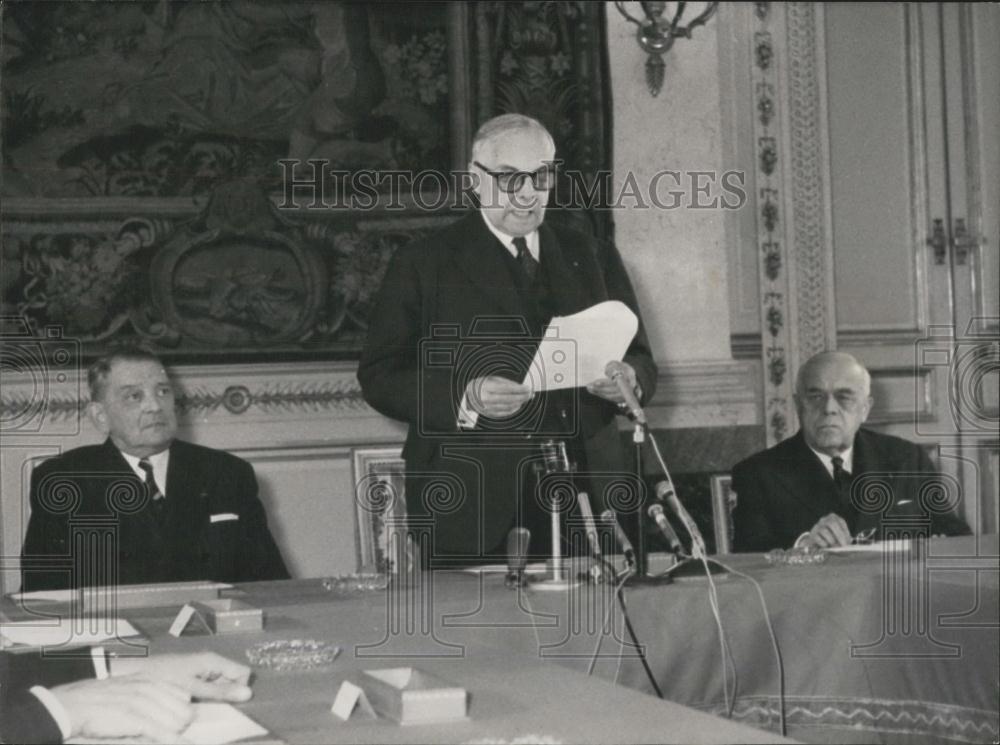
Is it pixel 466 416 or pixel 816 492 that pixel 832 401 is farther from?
pixel 466 416

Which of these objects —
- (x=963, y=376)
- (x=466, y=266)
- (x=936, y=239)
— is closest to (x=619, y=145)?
(x=466, y=266)

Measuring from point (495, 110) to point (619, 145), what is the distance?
25.9 inches

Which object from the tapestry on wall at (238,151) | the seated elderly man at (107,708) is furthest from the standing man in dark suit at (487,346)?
the seated elderly man at (107,708)

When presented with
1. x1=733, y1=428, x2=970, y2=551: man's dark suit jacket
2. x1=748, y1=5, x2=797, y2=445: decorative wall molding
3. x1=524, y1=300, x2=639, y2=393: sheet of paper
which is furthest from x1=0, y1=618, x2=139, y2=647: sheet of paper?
x1=748, y1=5, x2=797, y2=445: decorative wall molding

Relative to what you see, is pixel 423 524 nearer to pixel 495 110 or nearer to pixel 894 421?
pixel 495 110

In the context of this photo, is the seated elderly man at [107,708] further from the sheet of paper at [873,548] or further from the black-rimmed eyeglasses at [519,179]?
the black-rimmed eyeglasses at [519,179]

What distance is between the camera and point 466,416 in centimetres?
493

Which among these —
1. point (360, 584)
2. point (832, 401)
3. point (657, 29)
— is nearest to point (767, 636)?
point (360, 584)

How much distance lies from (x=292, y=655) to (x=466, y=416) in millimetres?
2836

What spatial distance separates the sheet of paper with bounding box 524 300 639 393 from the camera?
13.2 ft

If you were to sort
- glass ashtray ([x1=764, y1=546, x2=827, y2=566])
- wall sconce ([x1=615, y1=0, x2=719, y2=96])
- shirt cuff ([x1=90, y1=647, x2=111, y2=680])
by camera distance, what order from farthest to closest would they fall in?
wall sconce ([x1=615, y1=0, x2=719, y2=96]) → glass ashtray ([x1=764, y1=546, x2=827, y2=566]) → shirt cuff ([x1=90, y1=647, x2=111, y2=680])

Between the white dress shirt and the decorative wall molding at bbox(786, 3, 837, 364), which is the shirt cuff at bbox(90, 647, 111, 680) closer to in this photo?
the white dress shirt

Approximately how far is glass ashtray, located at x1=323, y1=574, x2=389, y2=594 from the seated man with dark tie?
50.8 inches

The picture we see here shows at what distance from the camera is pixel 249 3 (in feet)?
17.9
